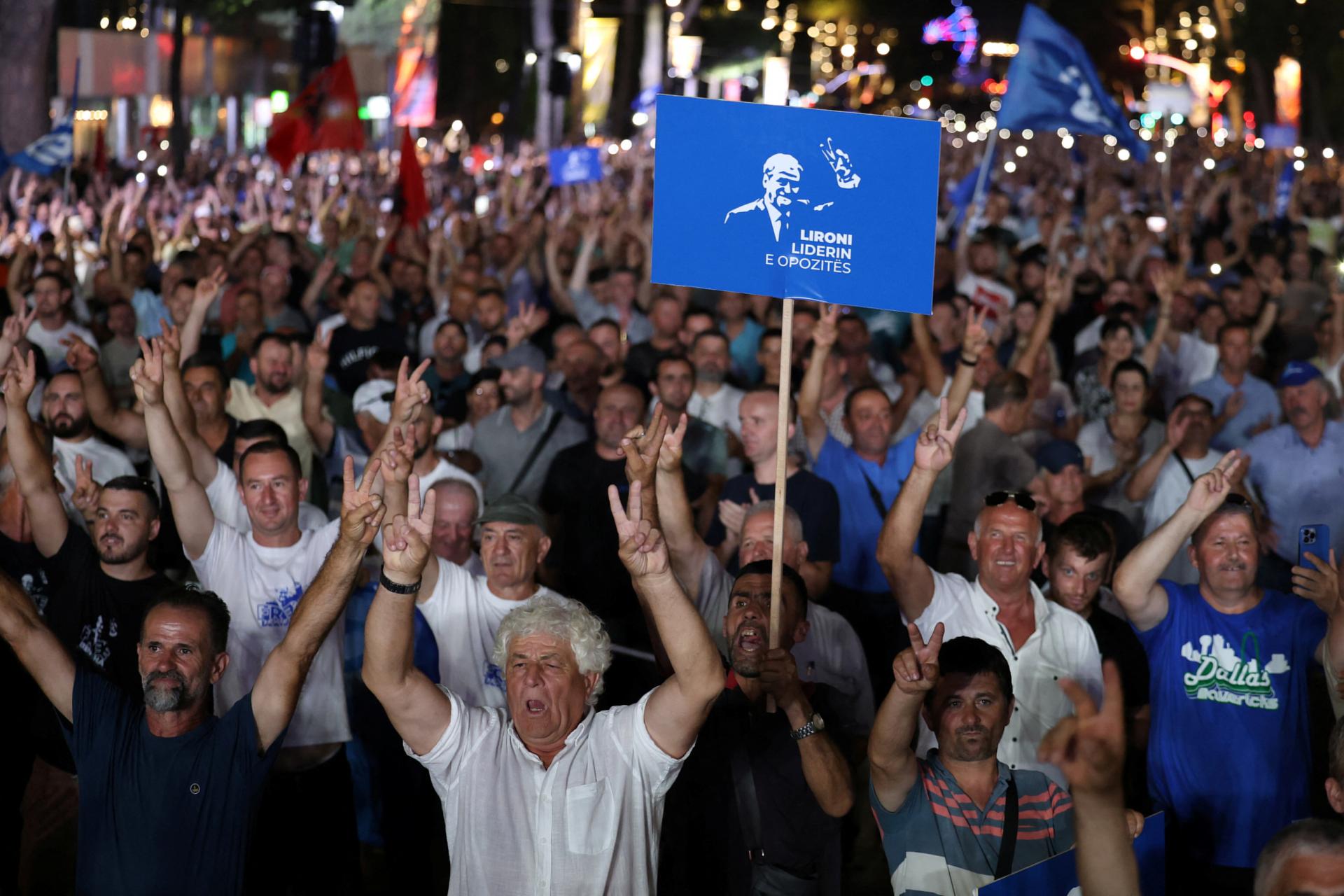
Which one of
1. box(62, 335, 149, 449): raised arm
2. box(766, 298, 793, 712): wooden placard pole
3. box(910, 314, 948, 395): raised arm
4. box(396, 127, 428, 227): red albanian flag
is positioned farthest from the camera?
box(396, 127, 428, 227): red albanian flag

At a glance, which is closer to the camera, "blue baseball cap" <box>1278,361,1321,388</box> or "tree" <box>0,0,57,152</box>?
"blue baseball cap" <box>1278,361,1321,388</box>

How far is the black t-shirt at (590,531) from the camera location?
7.18 metres

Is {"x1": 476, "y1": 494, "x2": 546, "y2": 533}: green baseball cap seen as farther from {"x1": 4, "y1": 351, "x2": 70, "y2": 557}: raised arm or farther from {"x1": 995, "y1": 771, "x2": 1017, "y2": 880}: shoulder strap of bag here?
{"x1": 995, "y1": 771, "x2": 1017, "y2": 880}: shoulder strap of bag

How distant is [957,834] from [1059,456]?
10.8 ft

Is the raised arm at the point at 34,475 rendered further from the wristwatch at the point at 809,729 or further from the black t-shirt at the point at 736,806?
the wristwatch at the point at 809,729

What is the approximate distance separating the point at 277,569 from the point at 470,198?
20.5 meters

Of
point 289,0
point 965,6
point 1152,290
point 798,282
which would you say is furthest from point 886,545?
point 965,6

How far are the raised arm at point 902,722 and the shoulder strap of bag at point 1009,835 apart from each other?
0.88ft

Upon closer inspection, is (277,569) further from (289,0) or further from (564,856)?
(289,0)

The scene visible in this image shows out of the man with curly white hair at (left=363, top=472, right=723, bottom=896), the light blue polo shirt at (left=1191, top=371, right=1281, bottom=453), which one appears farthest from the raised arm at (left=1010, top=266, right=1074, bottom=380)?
the man with curly white hair at (left=363, top=472, right=723, bottom=896)

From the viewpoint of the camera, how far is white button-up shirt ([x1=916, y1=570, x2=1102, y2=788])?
213 inches

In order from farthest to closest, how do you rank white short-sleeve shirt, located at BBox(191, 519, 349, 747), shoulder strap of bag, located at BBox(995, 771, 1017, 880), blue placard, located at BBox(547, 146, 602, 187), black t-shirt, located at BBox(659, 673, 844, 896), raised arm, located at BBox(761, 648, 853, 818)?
blue placard, located at BBox(547, 146, 602, 187) → white short-sleeve shirt, located at BBox(191, 519, 349, 747) → black t-shirt, located at BBox(659, 673, 844, 896) → raised arm, located at BBox(761, 648, 853, 818) → shoulder strap of bag, located at BBox(995, 771, 1017, 880)

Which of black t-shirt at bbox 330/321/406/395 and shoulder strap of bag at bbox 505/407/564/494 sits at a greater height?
black t-shirt at bbox 330/321/406/395

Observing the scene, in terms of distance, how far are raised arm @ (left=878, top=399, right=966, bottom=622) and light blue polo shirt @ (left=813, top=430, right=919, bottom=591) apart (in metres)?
1.77
